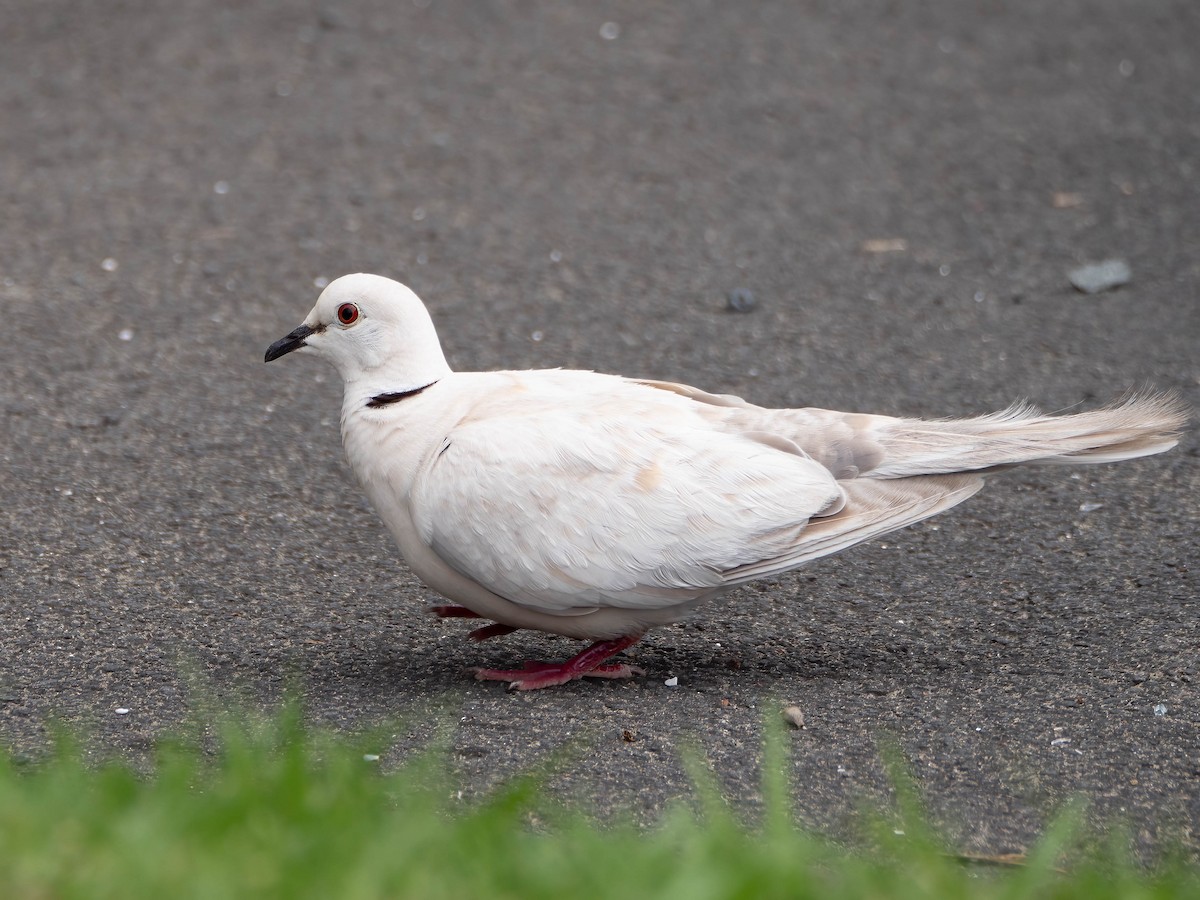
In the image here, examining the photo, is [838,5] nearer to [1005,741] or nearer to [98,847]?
[1005,741]

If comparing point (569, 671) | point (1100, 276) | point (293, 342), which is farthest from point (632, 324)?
point (569, 671)

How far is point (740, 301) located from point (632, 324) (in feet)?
1.74

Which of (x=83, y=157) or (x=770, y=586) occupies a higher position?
(x=83, y=157)

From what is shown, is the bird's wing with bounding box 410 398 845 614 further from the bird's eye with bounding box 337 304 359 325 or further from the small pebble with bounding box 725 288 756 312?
the small pebble with bounding box 725 288 756 312

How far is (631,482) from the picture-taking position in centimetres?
380

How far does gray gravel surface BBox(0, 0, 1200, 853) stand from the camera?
3.79 m

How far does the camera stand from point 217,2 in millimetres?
9953

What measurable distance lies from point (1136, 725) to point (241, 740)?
2160 mm

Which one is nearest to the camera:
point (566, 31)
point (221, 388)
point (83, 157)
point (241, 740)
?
point (241, 740)

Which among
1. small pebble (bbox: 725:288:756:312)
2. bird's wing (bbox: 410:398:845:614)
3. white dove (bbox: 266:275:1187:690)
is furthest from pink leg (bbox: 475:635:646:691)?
small pebble (bbox: 725:288:756:312)

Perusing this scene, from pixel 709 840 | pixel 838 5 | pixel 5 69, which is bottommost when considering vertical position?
pixel 709 840

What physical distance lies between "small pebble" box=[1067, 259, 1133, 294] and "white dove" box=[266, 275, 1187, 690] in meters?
3.28

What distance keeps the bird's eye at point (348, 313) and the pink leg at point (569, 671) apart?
3.35 ft

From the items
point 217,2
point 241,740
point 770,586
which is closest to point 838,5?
point 217,2
